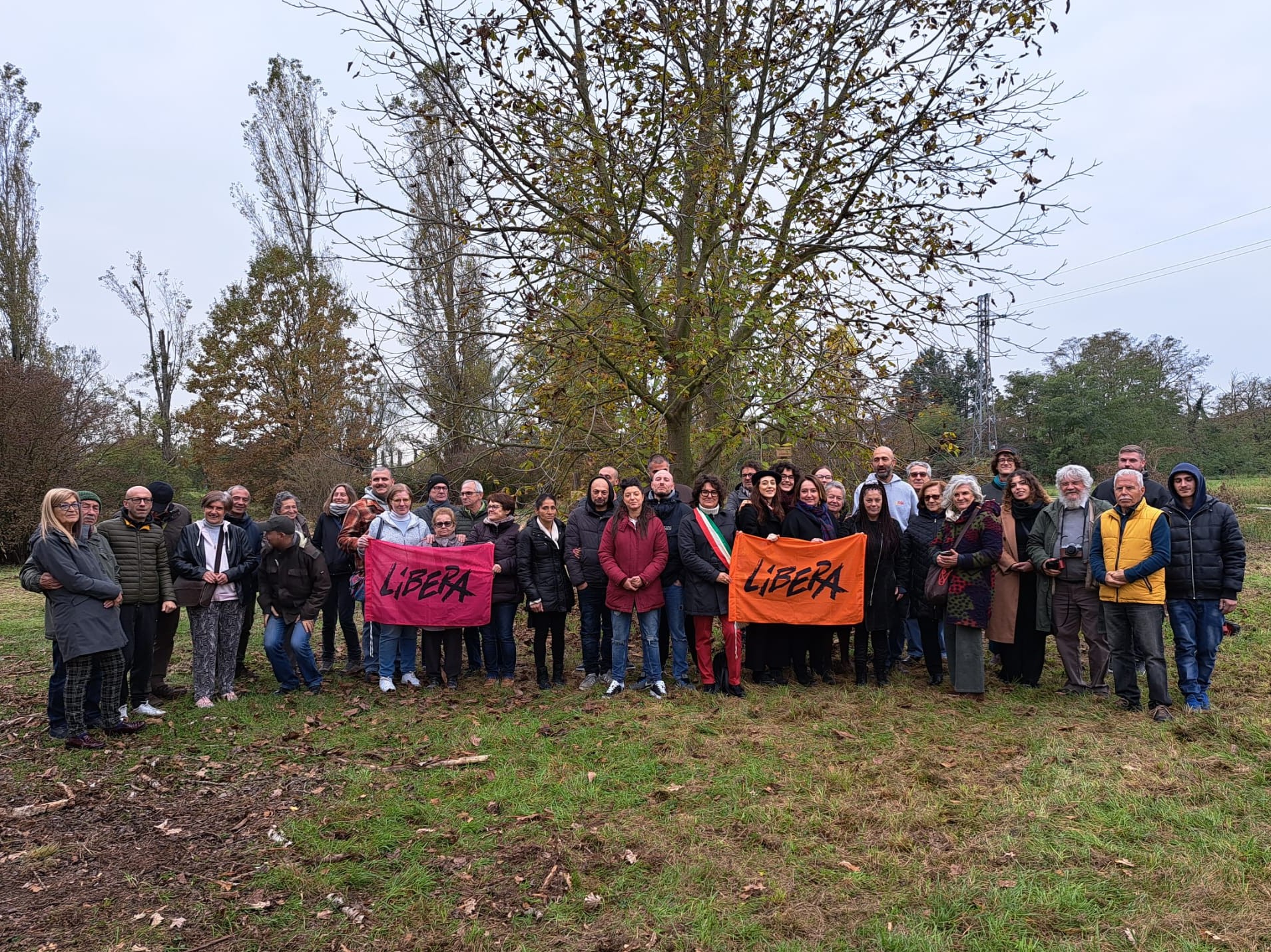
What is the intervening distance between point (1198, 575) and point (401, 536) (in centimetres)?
718

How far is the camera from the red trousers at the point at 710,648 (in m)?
7.28

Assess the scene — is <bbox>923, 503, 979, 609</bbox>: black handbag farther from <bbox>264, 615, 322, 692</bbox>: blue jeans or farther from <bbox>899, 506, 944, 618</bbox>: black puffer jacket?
<bbox>264, 615, 322, 692</bbox>: blue jeans

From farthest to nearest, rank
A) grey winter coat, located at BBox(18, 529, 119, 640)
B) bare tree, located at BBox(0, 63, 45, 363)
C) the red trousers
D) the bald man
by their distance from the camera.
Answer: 1. bare tree, located at BBox(0, 63, 45, 363)
2. the bald man
3. the red trousers
4. grey winter coat, located at BBox(18, 529, 119, 640)

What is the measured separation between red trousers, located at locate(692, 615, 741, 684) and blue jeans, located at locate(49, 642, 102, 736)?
504cm

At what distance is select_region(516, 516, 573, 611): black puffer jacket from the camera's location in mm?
7492

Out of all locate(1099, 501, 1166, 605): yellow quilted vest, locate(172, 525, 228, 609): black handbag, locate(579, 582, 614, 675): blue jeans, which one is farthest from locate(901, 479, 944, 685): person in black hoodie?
→ locate(172, 525, 228, 609): black handbag

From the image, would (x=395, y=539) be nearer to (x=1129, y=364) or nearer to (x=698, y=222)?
(x=698, y=222)

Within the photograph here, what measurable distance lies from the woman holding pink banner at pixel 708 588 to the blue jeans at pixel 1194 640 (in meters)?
3.64

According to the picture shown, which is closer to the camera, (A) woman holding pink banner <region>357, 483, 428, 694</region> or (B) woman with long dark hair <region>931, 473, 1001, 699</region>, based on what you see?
(B) woman with long dark hair <region>931, 473, 1001, 699</region>

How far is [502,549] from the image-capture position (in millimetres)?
7738

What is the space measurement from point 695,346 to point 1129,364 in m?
23.4

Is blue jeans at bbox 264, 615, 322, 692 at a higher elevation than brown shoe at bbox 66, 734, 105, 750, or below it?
higher

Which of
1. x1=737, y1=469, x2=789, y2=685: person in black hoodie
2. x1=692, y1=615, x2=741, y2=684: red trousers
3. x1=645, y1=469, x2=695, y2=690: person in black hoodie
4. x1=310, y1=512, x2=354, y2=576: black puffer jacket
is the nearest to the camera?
x1=692, y1=615, x2=741, y2=684: red trousers

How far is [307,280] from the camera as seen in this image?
29562mm
